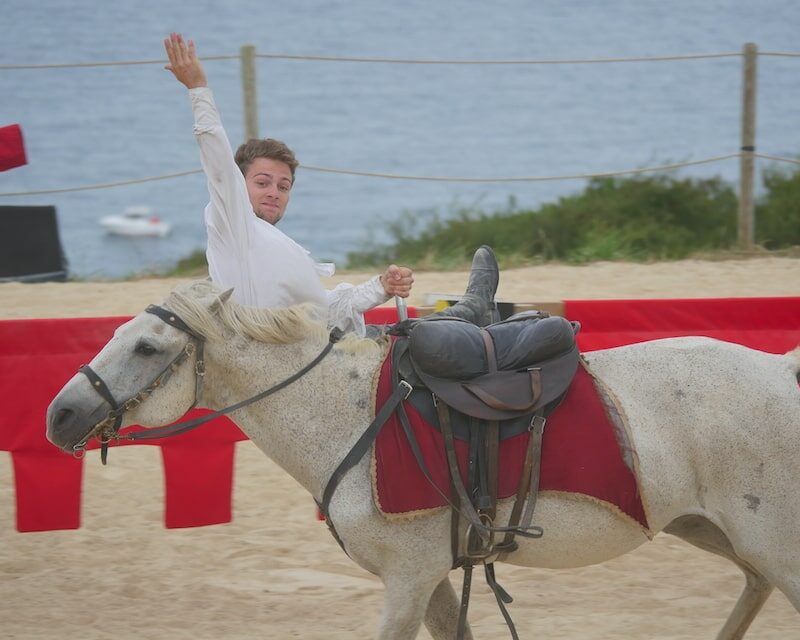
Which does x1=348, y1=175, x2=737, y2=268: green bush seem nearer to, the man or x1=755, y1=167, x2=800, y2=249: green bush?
x1=755, y1=167, x2=800, y2=249: green bush

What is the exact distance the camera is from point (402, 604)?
3.13 m

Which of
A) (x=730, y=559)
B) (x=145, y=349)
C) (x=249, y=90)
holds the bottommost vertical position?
(x=730, y=559)

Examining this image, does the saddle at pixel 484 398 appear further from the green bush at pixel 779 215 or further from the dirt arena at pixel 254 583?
the green bush at pixel 779 215

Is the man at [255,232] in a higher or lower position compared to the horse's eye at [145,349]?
higher

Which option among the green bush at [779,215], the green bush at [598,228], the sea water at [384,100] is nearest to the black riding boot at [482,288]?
the green bush at [598,228]

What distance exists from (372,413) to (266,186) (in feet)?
3.10

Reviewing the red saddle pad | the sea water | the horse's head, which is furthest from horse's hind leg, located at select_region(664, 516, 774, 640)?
the sea water

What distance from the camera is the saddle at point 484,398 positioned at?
3125mm

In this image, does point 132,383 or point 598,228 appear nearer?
point 132,383

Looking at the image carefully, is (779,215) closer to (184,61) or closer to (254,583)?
(254,583)

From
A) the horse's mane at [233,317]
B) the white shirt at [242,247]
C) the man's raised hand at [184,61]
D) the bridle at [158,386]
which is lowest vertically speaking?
the bridle at [158,386]

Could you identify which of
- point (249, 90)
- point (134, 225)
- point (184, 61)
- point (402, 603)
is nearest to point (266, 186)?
point (184, 61)

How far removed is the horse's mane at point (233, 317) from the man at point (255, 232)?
7.5 inches

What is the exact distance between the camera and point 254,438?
330 centimetres
